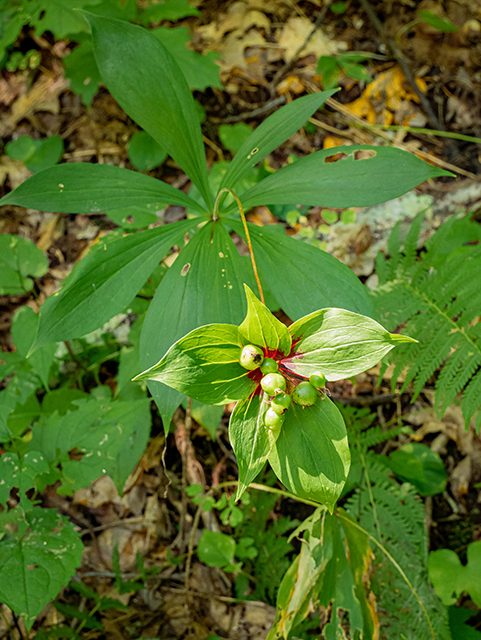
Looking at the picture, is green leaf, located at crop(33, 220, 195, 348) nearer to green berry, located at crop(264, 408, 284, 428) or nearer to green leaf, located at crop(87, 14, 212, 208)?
green leaf, located at crop(87, 14, 212, 208)

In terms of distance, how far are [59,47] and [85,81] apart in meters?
0.67

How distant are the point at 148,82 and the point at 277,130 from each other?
1.47 ft

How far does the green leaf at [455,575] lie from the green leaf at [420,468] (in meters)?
0.26

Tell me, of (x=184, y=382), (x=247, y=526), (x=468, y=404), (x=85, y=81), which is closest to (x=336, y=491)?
(x=184, y=382)

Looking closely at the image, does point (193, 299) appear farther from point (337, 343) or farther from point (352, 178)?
point (352, 178)

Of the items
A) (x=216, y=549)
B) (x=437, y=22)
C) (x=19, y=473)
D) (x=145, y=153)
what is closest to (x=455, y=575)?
(x=216, y=549)

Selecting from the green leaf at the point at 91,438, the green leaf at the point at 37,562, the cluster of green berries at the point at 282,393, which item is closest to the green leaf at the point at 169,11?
the green leaf at the point at 91,438

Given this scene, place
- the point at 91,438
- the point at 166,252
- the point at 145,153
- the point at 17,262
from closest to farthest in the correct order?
the point at 166,252 → the point at 91,438 → the point at 17,262 → the point at 145,153

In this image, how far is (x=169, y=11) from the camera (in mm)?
2334

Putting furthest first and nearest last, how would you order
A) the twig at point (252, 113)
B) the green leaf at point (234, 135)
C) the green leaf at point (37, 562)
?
the twig at point (252, 113) → the green leaf at point (234, 135) → the green leaf at point (37, 562)

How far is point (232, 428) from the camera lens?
907 millimetres

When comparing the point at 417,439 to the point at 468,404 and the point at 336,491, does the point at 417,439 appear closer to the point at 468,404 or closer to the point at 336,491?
the point at 468,404

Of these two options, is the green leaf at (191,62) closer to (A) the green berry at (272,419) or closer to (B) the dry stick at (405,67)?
(B) the dry stick at (405,67)

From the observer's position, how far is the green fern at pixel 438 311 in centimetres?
172
